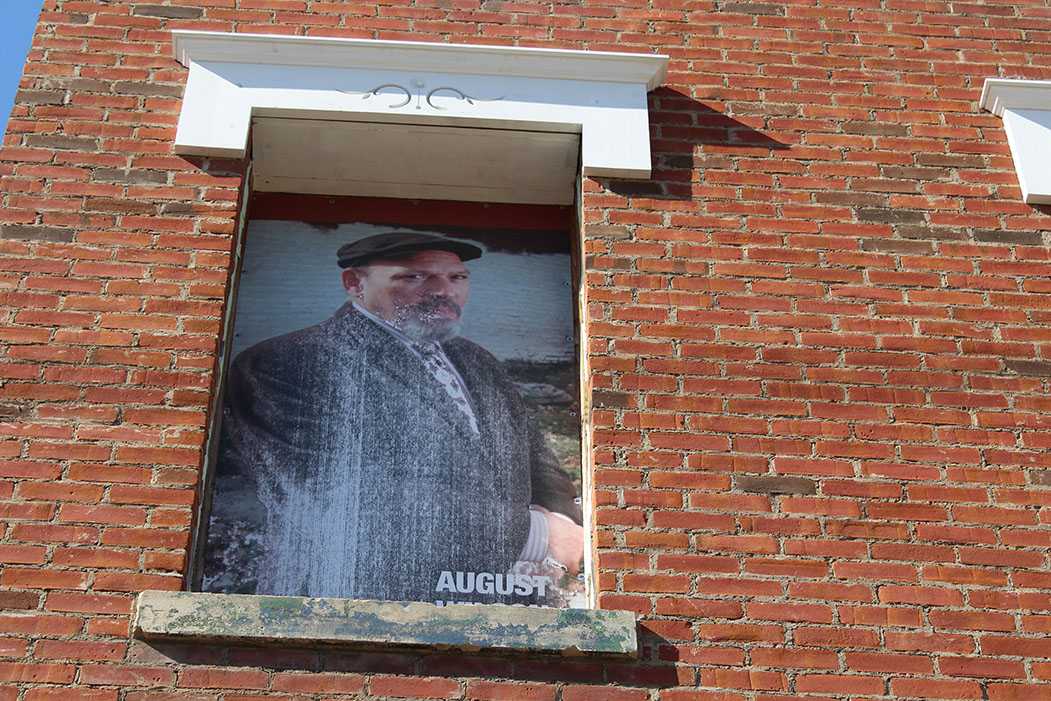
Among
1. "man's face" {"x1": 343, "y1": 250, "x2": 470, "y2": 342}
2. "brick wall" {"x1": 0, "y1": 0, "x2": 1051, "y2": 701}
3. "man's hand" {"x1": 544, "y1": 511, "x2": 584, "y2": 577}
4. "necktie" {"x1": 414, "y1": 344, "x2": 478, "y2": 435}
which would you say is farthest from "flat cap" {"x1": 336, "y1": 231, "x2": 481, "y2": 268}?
"man's hand" {"x1": 544, "y1": 511, "x2": 584, "y2": 577}

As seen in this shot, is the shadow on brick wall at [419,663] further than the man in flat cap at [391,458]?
No

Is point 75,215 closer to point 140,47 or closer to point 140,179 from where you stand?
point 140,179

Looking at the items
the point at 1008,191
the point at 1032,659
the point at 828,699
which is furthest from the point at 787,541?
the point at 1008,191

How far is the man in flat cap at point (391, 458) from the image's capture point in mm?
4988

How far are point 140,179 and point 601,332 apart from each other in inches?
78.6

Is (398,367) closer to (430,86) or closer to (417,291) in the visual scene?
(417,291)

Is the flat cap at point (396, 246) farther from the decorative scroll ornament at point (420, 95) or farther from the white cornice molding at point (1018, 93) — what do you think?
the white cornice molding at point (1018, 93)

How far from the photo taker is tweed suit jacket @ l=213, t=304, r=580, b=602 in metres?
4.99

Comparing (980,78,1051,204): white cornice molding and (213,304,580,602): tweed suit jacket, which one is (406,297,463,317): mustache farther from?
(980,78,1051,204): white cornice molding

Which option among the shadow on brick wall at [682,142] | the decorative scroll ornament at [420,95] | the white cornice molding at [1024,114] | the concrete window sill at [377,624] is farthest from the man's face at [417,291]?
the white cornice molding at [1024,114]

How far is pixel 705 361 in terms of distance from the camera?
5074 millimetres

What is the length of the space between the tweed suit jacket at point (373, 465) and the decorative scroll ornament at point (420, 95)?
0.95 metres

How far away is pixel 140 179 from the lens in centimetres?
540

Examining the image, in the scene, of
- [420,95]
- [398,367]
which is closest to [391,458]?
[398,367]
